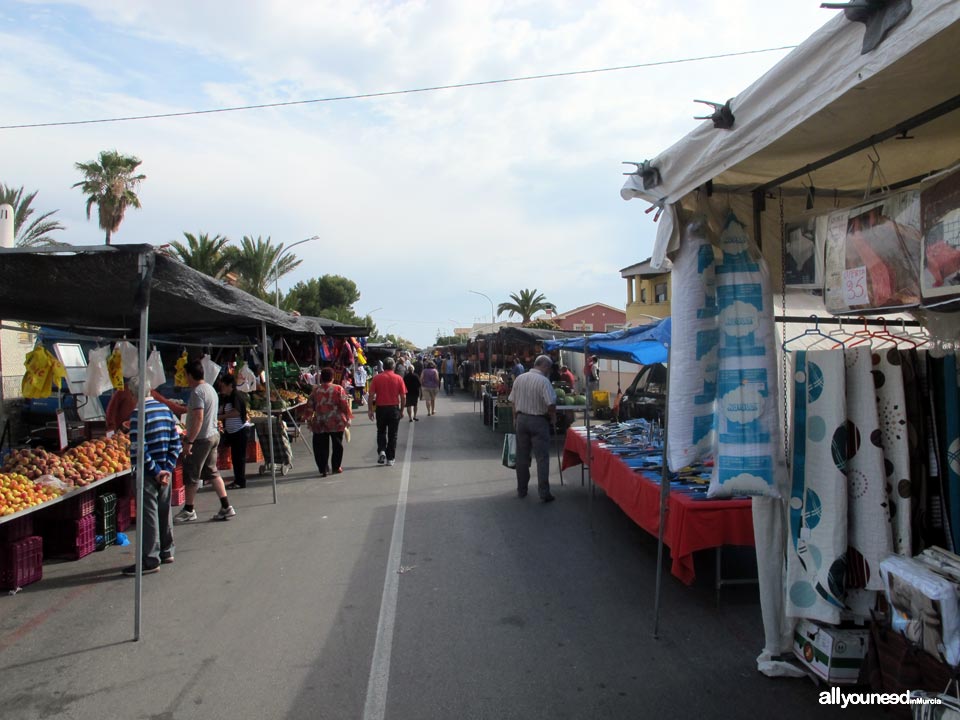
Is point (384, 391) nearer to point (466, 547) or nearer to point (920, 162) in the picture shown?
point (466, 547)

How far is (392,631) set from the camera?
177 inches

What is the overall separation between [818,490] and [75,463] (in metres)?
6.72

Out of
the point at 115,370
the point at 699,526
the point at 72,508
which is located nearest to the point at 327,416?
the point at 115,370

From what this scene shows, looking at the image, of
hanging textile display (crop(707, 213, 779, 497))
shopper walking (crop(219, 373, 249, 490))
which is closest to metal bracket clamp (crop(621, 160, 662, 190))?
hanging textile display (crop(707, 213, 779, 497))

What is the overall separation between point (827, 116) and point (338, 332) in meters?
15.0

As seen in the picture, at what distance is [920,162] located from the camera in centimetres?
375

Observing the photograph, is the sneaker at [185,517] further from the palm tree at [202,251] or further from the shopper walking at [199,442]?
the palm tree at [202,251]

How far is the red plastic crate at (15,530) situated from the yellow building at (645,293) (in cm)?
2826

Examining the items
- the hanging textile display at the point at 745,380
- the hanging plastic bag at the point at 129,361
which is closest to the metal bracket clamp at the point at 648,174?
the hanging textile display at the point at 745,380

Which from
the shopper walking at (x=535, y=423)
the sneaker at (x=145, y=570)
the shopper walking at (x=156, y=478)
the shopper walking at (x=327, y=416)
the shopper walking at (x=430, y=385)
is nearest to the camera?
the shopper walking at (x=156, y=478)

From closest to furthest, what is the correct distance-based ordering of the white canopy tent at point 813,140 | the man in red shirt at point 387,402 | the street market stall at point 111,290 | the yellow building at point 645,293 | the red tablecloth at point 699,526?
the white canopy tent at point 813,140 → the street market stall at point 111,290 → the red tablecloth at point 699,526 → the man in red shirt at point 387,402 → the yellow building at point 645,293

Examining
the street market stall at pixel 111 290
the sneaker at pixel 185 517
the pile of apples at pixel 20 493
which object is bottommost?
the sneaker at pixel 185 517

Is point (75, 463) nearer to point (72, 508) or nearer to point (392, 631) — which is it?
point (72, 508)

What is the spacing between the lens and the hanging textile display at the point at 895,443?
3.16 metres
